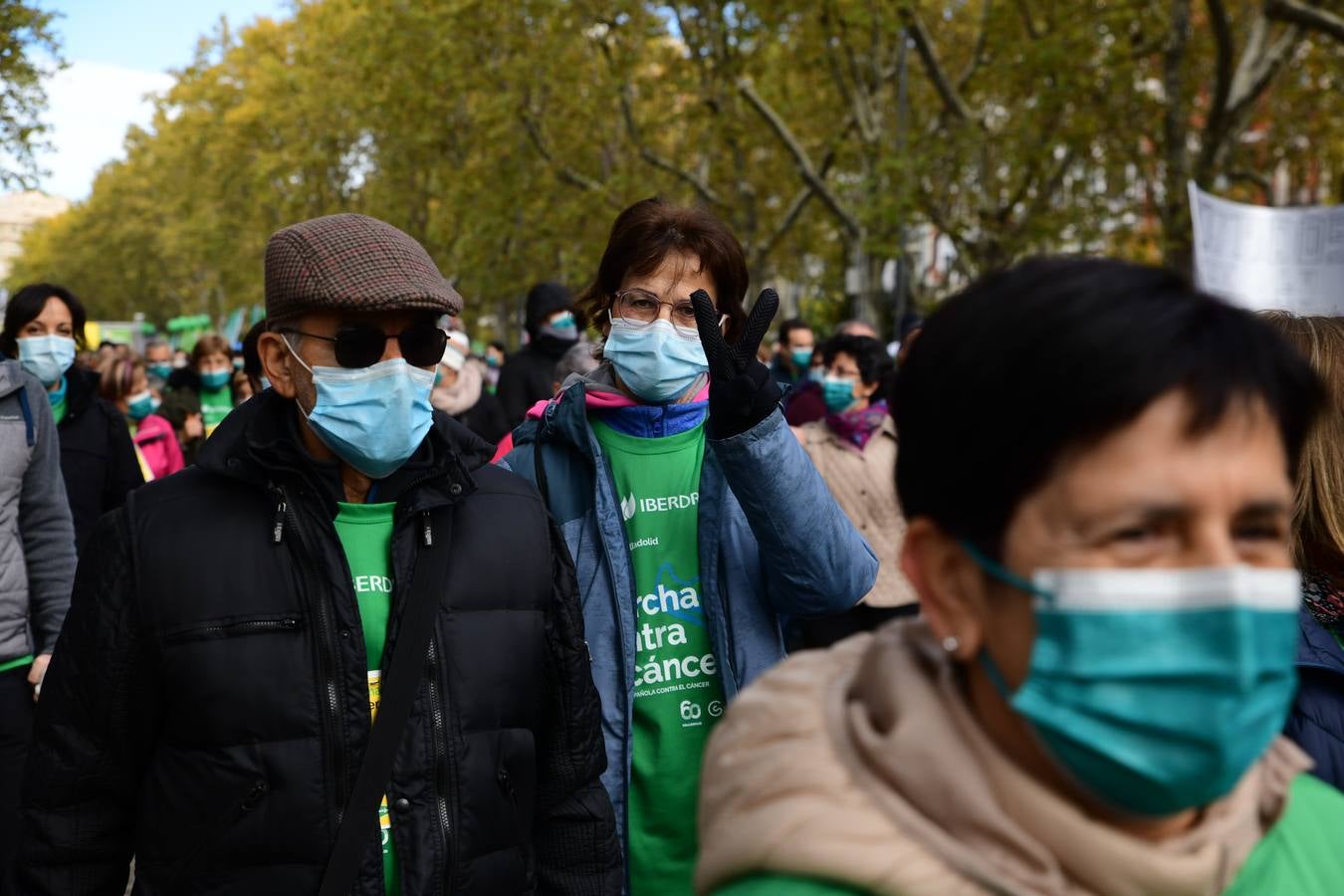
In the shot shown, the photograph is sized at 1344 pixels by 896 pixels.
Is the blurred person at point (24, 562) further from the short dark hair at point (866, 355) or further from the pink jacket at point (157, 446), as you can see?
the pink jacket at point (157, 446)

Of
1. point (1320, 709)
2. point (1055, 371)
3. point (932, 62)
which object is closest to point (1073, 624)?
point (1055, 371)

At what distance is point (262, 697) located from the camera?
2430 millimetres

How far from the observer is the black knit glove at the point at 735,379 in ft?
9.48

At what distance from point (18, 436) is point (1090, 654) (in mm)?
3881

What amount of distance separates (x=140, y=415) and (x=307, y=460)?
26.8ft

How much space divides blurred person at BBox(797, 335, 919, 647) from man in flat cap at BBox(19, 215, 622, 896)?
3248 mm

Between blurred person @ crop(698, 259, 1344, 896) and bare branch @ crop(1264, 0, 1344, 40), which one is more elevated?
bare branch @ crop(1264, 0, 1344, 40)

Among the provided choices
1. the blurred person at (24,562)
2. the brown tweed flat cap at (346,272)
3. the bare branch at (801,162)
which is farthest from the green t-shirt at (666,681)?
the bare branch at (801,162)

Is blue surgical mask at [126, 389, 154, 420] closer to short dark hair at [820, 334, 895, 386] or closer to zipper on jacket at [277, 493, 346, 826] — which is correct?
short dark hair at [820, 334, 895, 386]

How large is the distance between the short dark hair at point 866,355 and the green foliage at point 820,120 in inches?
309

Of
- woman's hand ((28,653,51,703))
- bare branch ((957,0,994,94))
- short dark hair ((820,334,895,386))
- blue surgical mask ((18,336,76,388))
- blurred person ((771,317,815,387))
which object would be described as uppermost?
bare branch ((957,0,994,94))

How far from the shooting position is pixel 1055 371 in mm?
1312

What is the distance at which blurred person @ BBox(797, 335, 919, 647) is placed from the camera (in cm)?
607

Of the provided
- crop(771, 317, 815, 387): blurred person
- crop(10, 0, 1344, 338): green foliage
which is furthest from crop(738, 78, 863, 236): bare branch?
crop(771, 317, 815, 387): blurred person
